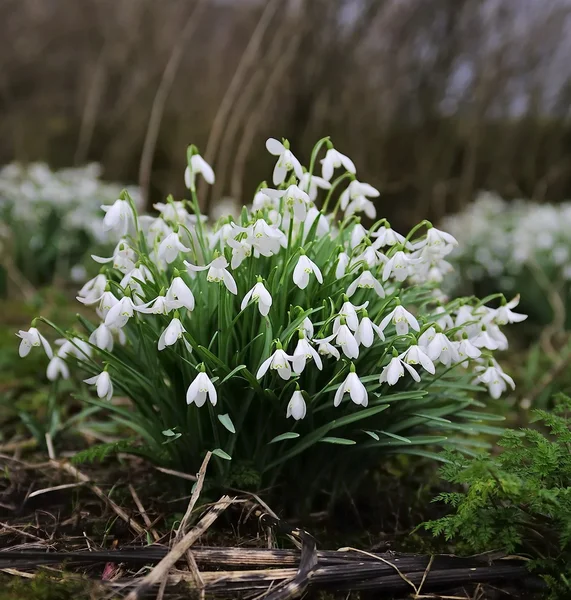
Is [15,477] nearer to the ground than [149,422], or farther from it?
nearer to the ground

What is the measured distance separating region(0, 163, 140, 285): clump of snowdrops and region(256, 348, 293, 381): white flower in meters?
2.85

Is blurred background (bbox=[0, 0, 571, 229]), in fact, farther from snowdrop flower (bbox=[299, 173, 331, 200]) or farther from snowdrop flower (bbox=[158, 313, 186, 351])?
snowdrop flower (bbox=[158, 313, 186, 351])

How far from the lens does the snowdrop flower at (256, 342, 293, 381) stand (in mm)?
1218

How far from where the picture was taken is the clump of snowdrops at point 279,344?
1.28 metres

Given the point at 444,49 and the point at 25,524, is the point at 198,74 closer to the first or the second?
the point at 444,49

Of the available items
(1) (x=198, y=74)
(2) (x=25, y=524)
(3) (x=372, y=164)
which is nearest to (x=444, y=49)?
(3) (x=372, y=164)

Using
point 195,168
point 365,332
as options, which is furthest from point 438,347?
point 195,168

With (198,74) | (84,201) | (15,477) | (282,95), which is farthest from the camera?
(198,74)

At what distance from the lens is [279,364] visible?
1218 mm

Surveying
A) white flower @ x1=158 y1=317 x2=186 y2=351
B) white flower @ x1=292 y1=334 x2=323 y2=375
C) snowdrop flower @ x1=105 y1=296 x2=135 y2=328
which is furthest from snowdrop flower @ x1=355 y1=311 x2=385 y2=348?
snowdrop flower @ x1=105 y1=296 x2=135 y2=328

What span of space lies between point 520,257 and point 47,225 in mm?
3216

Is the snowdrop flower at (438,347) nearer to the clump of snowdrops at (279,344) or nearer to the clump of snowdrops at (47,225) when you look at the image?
the clump of snowdrops at (279,344)

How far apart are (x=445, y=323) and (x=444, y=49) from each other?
173 inches

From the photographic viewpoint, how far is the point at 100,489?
160 cm
